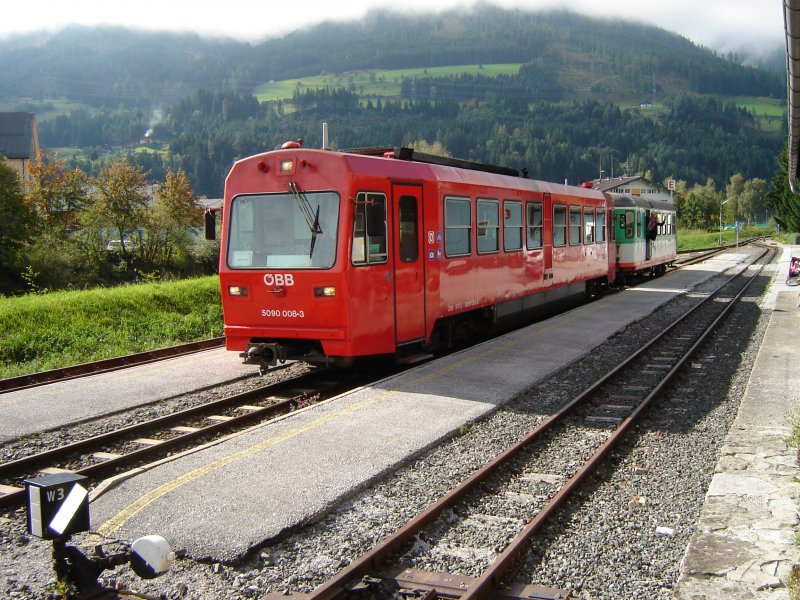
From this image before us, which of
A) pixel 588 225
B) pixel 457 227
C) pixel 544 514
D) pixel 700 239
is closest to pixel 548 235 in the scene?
pixel 588 225

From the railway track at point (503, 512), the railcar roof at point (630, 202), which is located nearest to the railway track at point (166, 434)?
the railway track at point (503, 512)

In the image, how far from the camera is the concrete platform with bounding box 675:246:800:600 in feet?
15.8

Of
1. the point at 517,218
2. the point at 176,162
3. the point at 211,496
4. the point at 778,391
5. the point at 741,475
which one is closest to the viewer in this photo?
the point at 211,496

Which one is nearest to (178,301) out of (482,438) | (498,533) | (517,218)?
(517,218)

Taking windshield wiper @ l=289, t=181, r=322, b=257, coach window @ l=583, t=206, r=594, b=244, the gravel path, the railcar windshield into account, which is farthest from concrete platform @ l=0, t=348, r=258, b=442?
coach window @ l=583, t=206, r=594, b=244

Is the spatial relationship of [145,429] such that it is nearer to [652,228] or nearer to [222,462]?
[222,462]

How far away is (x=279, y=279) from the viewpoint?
1047 centimetres

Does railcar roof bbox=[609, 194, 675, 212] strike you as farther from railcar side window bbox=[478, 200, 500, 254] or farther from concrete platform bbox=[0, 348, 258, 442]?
concrete platform bbox=[0, 348, 258, 442]

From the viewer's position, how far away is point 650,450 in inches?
316

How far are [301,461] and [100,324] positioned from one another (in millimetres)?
11790

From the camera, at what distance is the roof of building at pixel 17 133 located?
85.9 meters

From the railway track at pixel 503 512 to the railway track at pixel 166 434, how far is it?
10.5ft

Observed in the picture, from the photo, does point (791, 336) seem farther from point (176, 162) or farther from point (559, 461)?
point (176, 162)

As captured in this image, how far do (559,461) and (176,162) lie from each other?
158 m
